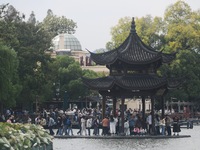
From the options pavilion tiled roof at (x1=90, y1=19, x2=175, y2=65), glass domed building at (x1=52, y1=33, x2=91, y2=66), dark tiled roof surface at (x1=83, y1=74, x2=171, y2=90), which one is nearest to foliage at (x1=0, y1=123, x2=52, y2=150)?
dark tiled roof surface at (x1=83, y1=74, x2=171, y2=90)

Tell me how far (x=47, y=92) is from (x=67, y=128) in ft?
113

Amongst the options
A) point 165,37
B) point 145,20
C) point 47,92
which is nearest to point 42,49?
point 47,92

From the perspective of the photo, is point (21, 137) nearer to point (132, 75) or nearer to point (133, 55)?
point (132, 75)

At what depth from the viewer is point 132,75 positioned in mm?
56375

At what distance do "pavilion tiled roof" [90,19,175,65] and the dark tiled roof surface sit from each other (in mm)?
1272

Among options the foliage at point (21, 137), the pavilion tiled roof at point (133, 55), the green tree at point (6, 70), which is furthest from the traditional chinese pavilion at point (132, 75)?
the foliage at point (21, 137)

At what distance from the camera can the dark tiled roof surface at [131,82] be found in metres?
54.3

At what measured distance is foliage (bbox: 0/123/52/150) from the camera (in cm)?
1881

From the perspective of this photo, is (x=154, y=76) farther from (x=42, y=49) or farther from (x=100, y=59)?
(x=42, y=49)

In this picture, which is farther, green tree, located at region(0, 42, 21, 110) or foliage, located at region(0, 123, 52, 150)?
green tree, located at region(0, 42, 21, 110)

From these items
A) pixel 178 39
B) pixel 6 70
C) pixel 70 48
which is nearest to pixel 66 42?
pixel 70 48

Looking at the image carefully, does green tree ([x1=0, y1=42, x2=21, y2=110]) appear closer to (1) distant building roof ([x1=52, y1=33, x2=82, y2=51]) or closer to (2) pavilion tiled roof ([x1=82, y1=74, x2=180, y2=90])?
(2) pavilion tiled roof ([x1=82, y1=74, x2=180, y2=90])

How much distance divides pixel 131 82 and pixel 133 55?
2354mm

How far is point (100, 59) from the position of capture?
57.6 metres
